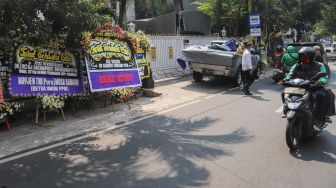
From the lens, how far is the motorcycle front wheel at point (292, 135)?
567cm

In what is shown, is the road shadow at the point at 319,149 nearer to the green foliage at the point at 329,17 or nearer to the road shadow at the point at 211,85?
the road shadow at the point at 211,85

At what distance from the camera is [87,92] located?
364 inches

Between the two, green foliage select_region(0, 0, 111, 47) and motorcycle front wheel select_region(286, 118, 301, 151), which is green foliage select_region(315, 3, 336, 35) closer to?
green foliage select_region(0, 0, 111, 47)

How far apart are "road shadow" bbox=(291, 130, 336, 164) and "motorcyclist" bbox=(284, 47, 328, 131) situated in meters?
0.26

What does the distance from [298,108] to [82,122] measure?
15.6 ft

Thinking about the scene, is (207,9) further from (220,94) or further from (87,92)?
(87,92)

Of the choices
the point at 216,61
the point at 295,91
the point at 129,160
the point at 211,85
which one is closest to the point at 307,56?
the point at 295,91

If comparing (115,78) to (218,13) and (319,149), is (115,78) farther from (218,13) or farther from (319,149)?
(218,13)

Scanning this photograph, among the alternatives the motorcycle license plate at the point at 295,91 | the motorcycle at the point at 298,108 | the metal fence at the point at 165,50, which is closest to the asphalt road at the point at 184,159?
the motorcycle at the point at 298,108

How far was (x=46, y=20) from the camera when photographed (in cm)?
814

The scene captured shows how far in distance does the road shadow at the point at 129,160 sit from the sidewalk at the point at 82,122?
0.63 m

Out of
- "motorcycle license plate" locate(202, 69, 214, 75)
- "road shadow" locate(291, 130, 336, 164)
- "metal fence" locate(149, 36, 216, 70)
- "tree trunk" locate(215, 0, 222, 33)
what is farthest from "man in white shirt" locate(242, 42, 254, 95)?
"tree trunk" locate(215, 0, 222, 33)

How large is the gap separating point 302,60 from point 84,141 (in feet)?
13.5

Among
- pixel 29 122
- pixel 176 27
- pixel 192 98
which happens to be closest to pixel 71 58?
pixel 29 122
